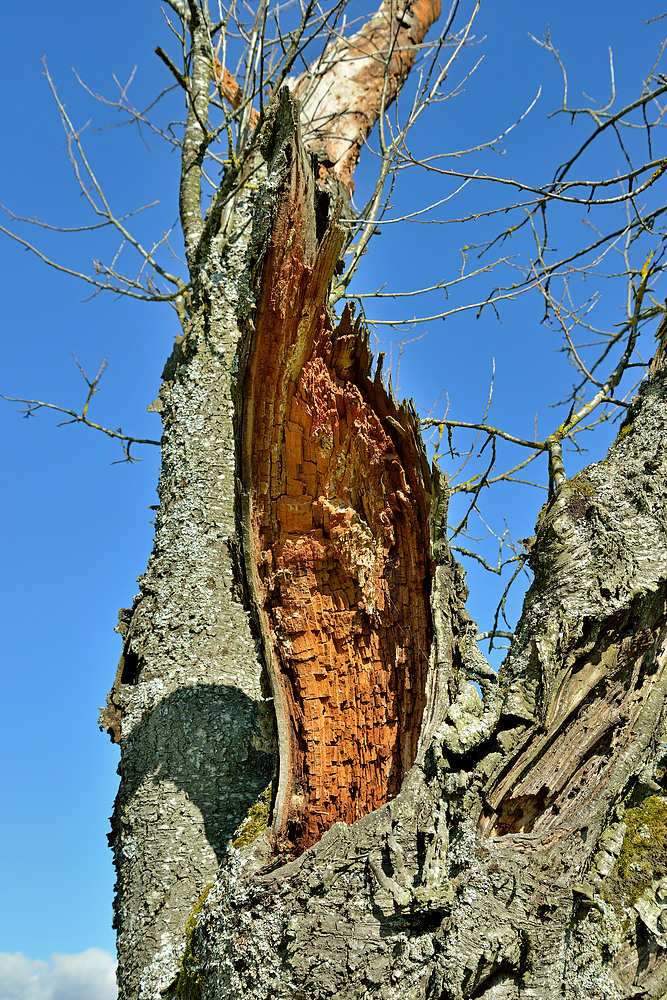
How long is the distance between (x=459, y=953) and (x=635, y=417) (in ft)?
4.66

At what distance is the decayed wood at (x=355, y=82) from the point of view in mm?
4262

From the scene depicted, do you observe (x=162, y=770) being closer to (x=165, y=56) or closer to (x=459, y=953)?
(x=459, y=953)

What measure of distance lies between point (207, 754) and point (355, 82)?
169 inches

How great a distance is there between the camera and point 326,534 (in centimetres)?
192

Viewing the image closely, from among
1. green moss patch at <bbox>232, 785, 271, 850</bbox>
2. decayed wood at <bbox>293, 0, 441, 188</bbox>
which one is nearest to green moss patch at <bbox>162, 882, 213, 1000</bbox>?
green moss patch at <bbox>232, 785, 271, 850</bbox>

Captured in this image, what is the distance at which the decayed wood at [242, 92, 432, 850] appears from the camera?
5.86ft

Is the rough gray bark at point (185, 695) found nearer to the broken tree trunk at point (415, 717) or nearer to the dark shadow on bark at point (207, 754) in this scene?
the dark shadow on bark at point (207, 754)

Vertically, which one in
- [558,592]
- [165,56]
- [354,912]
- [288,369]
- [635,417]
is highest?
[165,56]

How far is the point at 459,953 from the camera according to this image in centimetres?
136

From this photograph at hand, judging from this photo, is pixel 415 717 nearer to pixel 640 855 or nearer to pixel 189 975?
pixel 640 855

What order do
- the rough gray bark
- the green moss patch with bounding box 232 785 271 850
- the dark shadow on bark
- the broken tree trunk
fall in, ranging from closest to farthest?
the broken tree trunk → the green moss patch with bounding box 232 785 271 850 → the rough gray bark → the dark shadow on bark

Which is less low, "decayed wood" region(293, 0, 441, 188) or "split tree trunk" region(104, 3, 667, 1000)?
"decayed wood" region(293, 0, 441, 188)

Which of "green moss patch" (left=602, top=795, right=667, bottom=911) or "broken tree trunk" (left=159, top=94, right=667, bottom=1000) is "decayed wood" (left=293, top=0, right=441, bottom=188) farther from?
"green moss patch" (left=602, top=795, right=667, bottom=911)

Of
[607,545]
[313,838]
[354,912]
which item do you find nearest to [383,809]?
[354,912]
